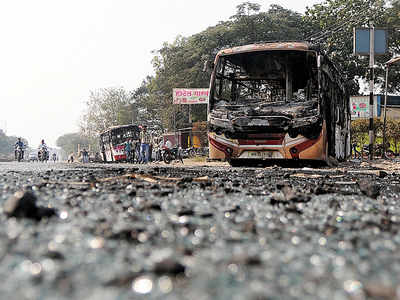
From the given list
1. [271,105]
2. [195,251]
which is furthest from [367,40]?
[195,251]

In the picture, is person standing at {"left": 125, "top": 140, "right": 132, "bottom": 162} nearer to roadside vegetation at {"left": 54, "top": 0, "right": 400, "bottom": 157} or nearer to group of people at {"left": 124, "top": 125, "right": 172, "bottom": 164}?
group of people at {"left": 124, "top": 125, "right": 172, "bottom": 164}

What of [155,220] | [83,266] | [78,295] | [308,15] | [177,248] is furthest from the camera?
[308,15]

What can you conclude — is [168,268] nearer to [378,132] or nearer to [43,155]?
[378,132]

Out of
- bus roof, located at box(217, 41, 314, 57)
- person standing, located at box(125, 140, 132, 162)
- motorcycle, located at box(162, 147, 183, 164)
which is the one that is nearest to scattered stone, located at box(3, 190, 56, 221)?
bus roof, located at box(217, 41, 314, 57)

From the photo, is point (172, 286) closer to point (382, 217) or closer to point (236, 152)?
point (382, 217)

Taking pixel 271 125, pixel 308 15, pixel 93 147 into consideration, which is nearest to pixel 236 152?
pixel 271 125

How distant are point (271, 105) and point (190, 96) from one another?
25.7 meters

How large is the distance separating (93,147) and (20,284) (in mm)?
91513

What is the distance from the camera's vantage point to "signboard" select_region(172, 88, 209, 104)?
3550 centimetres

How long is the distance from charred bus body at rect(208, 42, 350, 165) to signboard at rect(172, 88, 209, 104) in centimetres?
2367

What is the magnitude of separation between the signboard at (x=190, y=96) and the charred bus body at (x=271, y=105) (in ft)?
77.7

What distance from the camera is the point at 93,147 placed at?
9012 centimetres

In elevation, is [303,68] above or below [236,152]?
above

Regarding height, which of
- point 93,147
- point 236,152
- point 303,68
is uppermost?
point 303,68
